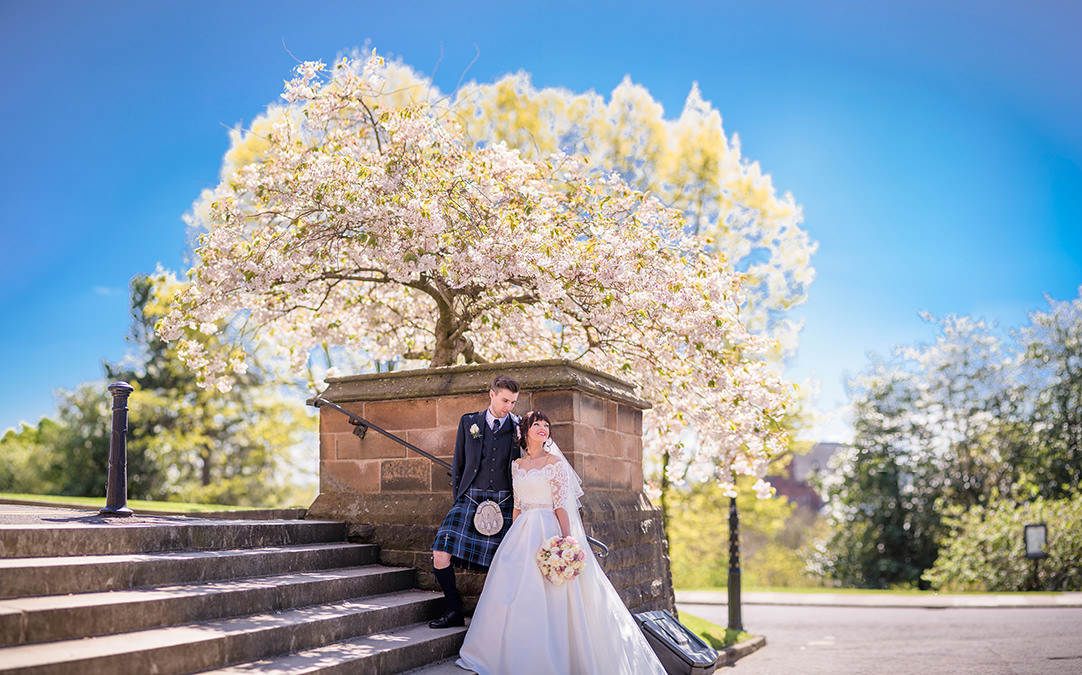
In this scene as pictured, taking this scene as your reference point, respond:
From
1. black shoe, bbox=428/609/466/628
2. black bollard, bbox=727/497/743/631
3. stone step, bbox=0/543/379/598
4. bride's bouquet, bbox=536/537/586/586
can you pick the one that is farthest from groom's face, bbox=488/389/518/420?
black bollard, bbox=727/497/743/631

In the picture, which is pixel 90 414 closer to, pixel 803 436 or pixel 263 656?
pixel 803 436

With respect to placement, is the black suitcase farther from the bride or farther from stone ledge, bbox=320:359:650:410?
stone ledge, bbox=320:359:650:410

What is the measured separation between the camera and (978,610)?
1622 cm

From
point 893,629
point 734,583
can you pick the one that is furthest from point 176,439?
point 893,629

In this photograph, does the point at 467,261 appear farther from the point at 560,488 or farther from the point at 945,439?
the point at 945,439

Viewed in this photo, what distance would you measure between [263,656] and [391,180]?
598 cm

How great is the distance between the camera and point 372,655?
17.5 ft

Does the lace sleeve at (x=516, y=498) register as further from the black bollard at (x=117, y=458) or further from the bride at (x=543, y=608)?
the black bollard at (x=117, y=458)

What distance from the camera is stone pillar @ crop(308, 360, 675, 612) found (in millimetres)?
7367

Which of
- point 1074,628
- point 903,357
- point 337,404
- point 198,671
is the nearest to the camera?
point 198,671

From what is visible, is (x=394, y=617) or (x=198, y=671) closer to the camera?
(x=198, y=671)

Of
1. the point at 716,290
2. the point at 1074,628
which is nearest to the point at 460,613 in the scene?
the point at 716,290

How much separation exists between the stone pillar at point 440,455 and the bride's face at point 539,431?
2.77 feet

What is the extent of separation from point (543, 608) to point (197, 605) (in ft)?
7.55
